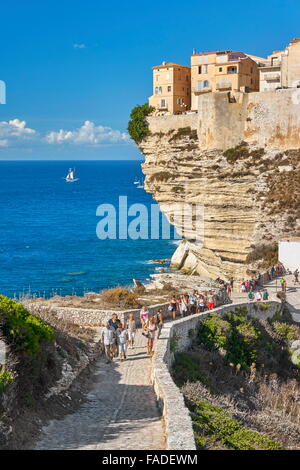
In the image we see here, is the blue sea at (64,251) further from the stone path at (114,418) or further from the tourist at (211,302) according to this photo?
the tourist at (211,302)

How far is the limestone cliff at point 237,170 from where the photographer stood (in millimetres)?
37781

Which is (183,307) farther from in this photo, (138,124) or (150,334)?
(138,124)

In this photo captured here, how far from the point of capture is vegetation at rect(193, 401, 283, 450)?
34.2 ft

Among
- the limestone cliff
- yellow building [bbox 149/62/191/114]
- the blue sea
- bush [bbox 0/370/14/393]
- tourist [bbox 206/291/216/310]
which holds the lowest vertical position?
the blue sea

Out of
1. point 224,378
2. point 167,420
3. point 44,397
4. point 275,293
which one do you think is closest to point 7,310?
point 44,397

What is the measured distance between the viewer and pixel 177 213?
140 ft

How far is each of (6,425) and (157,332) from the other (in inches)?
290

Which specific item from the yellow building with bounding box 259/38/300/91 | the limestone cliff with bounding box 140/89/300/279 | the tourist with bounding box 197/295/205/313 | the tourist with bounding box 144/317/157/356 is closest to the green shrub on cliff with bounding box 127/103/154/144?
the limestone cliff with bounding box 140/89/300/279

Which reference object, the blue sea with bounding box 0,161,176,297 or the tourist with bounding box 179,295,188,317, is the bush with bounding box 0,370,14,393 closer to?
the blue sea with bounding box 0,161,176,297

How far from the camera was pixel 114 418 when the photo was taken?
1144 cm

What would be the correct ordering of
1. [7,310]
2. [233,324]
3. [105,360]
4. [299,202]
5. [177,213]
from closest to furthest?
[7,310], [105,360], [233,324], [299,202], [177,213]

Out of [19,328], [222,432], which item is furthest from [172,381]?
[19,328]

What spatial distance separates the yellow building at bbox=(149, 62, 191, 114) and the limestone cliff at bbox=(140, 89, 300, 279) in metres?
9.70
